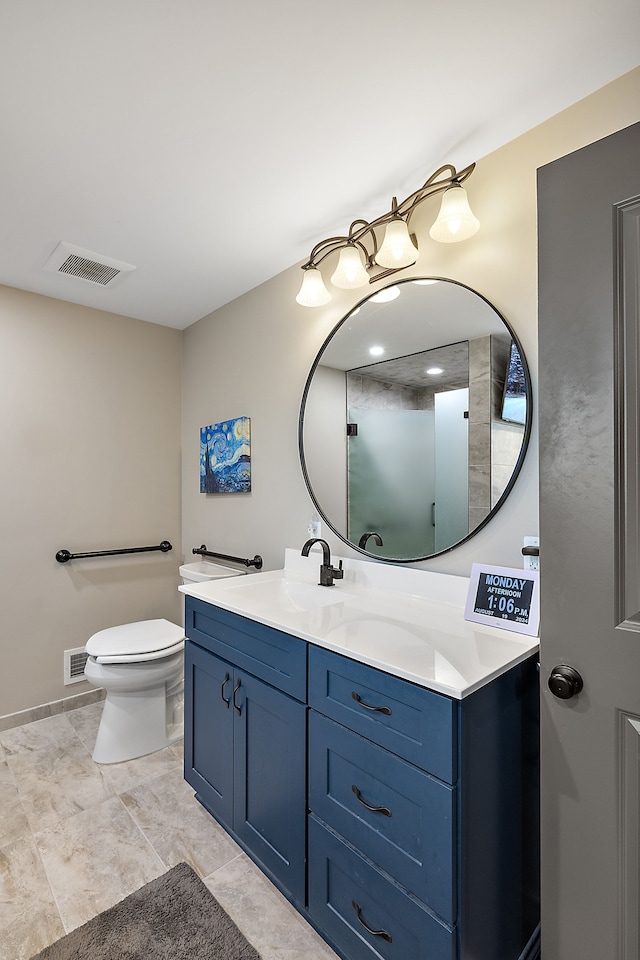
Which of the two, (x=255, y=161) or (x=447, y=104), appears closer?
(x=447, y=104)

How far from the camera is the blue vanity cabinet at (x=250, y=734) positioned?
1.39 m

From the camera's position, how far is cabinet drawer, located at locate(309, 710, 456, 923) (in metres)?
1.01

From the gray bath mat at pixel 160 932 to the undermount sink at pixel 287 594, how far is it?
903mm

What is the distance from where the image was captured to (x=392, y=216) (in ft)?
5.63

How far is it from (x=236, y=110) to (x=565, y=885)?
2.20 m

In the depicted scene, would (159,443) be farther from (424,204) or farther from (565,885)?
(565,885)

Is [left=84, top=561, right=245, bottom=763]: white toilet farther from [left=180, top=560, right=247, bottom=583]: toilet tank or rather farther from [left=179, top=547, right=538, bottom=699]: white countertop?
[left=179, top=547, right=538, bottom=699]: white countertop

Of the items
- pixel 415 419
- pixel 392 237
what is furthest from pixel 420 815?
pixel 392 237

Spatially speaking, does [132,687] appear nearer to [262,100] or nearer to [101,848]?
[101,848]

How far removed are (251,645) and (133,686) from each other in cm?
103

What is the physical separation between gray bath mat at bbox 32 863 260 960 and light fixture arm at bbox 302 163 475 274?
7.37 feet

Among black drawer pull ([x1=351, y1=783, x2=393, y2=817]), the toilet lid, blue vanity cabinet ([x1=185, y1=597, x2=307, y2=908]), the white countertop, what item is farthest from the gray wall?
black drawer pull ([x1=351, y1=783, x2=393, y2=817])

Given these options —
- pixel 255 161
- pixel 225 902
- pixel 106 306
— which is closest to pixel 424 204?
pixel 255 161

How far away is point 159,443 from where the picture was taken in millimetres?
3193
